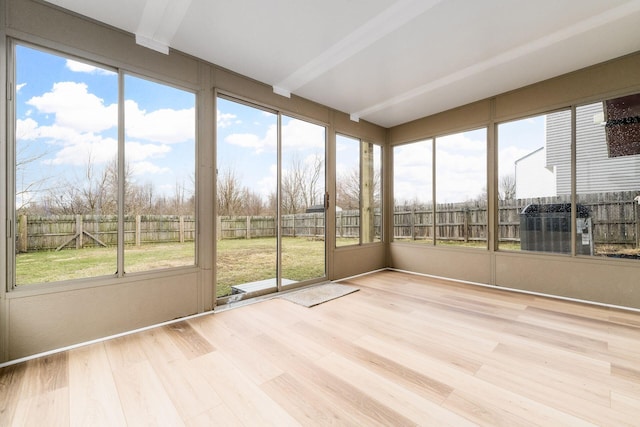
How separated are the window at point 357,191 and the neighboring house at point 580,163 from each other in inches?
91.0

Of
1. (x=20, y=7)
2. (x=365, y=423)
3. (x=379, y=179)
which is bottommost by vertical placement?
(x=365, y=423)

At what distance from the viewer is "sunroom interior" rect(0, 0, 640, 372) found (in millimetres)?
2213

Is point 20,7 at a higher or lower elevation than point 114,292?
higher

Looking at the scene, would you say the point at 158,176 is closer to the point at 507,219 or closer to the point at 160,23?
the point at 160,23

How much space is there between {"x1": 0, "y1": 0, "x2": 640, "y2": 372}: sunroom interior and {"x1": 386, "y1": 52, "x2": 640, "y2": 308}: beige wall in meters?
0.02

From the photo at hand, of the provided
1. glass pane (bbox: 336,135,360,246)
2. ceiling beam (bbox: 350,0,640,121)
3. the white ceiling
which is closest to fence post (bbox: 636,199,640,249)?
the white ceiling

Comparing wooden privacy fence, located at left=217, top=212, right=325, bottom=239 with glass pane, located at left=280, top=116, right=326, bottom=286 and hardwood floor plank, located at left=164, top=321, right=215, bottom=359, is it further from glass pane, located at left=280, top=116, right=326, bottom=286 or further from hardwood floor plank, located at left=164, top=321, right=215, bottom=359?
hardwood floor plank, located at left=164, top=321, right=215, bottom=359

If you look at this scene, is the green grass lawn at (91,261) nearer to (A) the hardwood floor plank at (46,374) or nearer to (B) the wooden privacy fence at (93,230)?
(B) the wooden privacy fence at (93,230)

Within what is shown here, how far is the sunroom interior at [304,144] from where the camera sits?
7.26 ft

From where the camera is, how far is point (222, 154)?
3.35 m

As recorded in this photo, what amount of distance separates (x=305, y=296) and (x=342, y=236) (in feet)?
4.44

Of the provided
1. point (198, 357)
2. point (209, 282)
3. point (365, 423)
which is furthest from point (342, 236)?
point (365, 423)

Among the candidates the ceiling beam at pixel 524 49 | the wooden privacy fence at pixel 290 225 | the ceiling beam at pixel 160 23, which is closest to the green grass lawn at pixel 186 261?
the wooden privacy fence at pixel 290 225

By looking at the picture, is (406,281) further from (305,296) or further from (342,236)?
(305,296)
